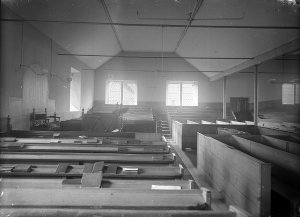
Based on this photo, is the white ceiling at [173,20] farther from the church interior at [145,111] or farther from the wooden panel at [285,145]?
the wooden panel at [285,145]

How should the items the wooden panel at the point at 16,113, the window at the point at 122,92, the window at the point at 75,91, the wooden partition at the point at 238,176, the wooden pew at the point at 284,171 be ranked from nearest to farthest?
1. the wooden partition at the point at 238,176
2. the wooden pew at the point at 284,171
3. the wooden panel at the point at 16,113
4. the window at the point at 75,91
5. the window at the point at 122,92

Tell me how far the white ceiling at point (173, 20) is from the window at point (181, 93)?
153 inches

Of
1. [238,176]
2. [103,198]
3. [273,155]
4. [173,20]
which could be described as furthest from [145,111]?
[103,198]

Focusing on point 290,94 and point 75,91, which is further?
point 290,94

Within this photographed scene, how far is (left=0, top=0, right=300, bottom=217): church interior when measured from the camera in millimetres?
1824

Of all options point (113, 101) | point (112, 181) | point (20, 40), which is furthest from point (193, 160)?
point (113, 101)

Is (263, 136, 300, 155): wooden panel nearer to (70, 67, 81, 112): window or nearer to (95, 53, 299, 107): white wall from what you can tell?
(70, 67, 81, 112): window

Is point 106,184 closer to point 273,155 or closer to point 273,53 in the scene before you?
point 273,155

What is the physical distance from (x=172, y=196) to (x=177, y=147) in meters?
6.88

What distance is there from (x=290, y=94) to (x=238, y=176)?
1296cm

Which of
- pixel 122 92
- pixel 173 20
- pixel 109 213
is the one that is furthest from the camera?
pixel 122 92

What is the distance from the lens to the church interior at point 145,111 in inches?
71.8

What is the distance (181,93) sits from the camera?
51.5 feet

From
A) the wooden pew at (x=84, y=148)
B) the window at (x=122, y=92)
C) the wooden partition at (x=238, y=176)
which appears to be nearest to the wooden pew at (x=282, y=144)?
the wooden partition at (x=238, y=176)
